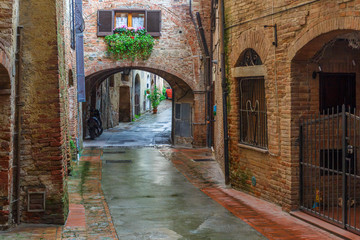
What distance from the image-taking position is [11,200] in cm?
675

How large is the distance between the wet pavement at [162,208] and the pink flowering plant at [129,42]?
5.78 meters

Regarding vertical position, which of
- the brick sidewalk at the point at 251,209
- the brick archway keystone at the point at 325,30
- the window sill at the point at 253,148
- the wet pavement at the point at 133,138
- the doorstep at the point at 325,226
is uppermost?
the brick archway keystone at the point at 325,30

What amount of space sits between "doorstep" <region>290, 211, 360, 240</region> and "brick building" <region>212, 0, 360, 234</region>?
11 centimetres

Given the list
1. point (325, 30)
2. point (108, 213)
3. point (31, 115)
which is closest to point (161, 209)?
point (108, 213)

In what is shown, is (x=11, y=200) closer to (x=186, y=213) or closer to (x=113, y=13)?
(x=186, y=213)

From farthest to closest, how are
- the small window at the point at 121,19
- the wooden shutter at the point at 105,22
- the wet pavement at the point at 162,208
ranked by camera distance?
1. the small window at the point at 121,19
2. the wooden shutter at the point at 105,22
3. the wet pavement at the point at 162,208

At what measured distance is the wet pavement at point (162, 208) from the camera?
6.98 metres

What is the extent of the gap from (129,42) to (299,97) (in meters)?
10.6

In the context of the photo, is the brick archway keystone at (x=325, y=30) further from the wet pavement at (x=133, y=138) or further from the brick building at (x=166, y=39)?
the wet pavement at (x=133, y=138)

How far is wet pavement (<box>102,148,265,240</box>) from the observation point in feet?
22.9

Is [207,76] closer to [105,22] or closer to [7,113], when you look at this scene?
[105,22]

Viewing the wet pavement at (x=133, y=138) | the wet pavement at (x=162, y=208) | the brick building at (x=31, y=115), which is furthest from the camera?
the wet pavement at (x=133, y=138)

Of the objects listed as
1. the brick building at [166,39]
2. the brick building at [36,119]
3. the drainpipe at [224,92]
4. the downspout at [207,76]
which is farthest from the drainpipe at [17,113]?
the downspout at [207,76]

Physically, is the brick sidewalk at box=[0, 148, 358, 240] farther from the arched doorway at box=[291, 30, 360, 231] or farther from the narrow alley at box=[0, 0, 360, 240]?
the arched doorway at box=[291, 30, 360, 231]
